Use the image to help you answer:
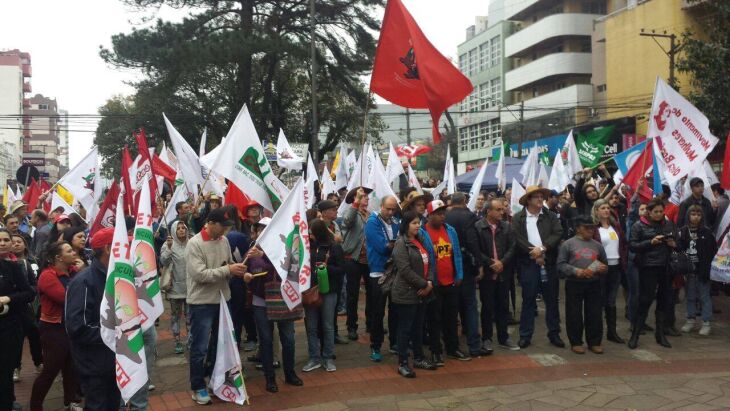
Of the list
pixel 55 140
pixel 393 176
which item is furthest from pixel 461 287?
pixel 55 140

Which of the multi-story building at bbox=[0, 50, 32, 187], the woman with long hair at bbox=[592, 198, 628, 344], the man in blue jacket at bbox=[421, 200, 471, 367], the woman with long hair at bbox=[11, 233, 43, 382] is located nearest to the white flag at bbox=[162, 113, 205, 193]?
the woman with long hair at bbox=[11, 233, 43, 382]

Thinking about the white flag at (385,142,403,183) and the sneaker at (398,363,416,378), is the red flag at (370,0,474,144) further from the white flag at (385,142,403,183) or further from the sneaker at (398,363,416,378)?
the white flag at (385,142,403,183)

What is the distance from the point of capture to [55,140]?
119 metres

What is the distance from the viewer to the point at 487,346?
766 cm

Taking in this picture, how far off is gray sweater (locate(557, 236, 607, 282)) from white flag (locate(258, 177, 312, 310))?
3208 mm

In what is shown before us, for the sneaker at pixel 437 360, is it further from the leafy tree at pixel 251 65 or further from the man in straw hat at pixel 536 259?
the leafy tree at pixel 251 65

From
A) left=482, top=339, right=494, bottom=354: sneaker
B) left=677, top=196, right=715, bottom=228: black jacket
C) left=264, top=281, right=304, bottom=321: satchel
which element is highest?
left=677, top=196, right=715, bottom=228: black jacket

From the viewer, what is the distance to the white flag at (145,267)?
4.67 metres

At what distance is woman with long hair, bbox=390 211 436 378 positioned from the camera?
666 cm

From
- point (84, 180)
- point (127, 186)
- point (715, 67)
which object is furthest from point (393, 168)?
point (715, 67)

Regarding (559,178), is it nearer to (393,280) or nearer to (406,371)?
(393,280)

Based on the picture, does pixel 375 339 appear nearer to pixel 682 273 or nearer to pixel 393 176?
pixel 682 273

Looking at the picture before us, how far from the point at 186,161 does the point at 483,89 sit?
5375cm

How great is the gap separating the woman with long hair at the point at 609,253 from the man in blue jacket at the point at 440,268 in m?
2.02
